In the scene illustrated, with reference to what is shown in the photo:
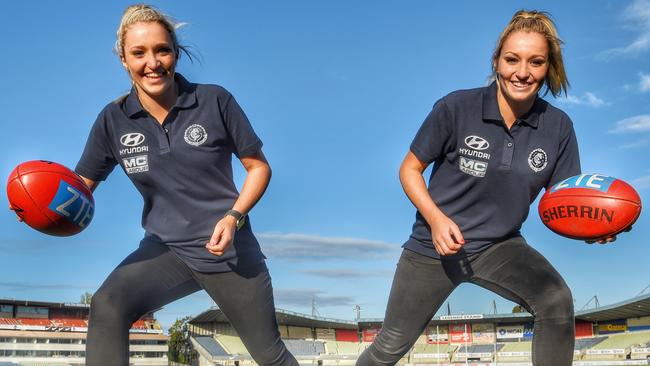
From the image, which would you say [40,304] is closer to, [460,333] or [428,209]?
[460,333]

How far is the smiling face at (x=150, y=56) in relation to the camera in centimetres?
398

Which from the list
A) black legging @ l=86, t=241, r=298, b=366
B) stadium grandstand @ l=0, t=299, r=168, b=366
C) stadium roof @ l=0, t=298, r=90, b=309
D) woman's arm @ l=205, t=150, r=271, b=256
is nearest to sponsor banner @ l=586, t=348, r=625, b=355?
stadium grandstand @ l=0, t=299, r=168, b=366

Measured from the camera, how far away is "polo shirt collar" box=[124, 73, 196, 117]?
13.9 ft

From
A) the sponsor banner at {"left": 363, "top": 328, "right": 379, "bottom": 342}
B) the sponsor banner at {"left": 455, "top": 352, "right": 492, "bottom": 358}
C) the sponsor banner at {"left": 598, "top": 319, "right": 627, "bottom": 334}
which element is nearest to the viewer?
the sponsor banner at {"left": 455, "top": 352, "right": 492, "bottom": 358}

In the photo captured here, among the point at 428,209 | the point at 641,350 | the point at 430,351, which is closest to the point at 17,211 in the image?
the point at 428,209

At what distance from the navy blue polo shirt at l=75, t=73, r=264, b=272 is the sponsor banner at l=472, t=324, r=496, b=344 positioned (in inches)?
2358

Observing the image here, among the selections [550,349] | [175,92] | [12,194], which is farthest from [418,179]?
[12,194]

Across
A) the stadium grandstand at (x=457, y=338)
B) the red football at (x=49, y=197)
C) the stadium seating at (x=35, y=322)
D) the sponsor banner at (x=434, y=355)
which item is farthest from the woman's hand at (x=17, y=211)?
the stadium seating at (x=35, y=322)

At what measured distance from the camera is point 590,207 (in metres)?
4.35

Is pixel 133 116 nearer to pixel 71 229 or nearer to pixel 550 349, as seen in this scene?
pixel 71 229

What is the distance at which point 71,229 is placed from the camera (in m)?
4.43

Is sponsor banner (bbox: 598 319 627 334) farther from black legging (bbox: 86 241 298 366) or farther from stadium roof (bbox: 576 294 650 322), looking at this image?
black legging (bbox: 86 241 298 366)

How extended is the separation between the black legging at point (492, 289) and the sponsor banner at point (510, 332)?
5905 cm

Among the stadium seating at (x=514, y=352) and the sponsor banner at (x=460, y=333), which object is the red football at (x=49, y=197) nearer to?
the stadium seating at (x=514, y=352)
